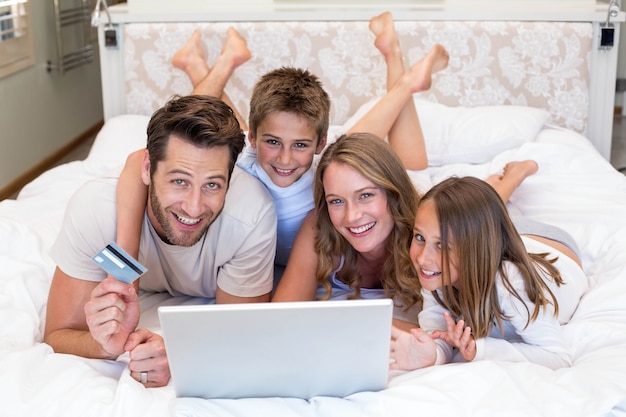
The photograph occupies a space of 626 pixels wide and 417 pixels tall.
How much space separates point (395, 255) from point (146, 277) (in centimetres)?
65

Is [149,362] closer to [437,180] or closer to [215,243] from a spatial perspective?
[215,243]

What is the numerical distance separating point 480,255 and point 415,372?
0.31 meters

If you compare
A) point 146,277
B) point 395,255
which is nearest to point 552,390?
point 395,255

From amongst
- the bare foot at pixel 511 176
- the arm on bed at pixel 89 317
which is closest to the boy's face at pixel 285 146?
the arm on bed at pixel 89 317

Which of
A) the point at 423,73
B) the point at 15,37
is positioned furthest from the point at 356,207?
the point at 15,37

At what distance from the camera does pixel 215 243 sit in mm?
1921

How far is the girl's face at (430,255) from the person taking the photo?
1.69m

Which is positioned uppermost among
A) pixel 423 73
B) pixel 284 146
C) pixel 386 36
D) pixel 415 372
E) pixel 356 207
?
pixel 386 36

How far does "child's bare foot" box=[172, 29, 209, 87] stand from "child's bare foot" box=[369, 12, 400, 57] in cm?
68

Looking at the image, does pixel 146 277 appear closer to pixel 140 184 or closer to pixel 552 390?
pixel 140 184

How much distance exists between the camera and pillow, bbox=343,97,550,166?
298cm

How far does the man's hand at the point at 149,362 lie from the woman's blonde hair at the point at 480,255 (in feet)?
2.03

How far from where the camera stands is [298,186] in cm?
212

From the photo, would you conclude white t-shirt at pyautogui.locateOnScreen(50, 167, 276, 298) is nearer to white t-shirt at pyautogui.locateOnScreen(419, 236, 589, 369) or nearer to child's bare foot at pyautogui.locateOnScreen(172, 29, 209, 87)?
white t-shirt at pyautogui.locateOnScreen(419, 236, 589, 369)
